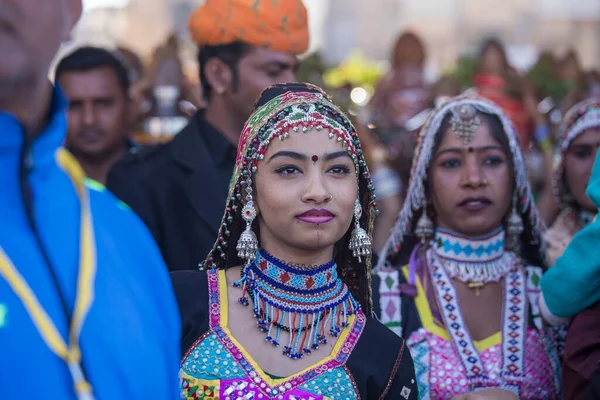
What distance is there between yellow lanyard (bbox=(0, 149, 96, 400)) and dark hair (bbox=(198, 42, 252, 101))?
2905 millimetres

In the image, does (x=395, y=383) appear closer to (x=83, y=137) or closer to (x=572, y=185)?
(x=572, y=185)

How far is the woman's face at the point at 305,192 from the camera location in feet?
8.39

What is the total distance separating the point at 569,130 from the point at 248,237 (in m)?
2.37

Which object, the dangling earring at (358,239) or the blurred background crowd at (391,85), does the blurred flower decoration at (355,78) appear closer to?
the blurred background crowd at (391,85)

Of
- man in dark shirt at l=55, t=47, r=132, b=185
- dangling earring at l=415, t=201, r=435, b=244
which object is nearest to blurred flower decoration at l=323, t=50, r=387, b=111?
man in dark shirt at l=55, t=47, r=132, b=185

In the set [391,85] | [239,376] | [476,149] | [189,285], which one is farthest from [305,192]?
[391,85]

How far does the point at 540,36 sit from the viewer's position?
24.5 metres

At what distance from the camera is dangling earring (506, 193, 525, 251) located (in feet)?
11.7

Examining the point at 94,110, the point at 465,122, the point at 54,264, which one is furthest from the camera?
the point at 94,110

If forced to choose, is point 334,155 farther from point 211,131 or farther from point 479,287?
point 211,131

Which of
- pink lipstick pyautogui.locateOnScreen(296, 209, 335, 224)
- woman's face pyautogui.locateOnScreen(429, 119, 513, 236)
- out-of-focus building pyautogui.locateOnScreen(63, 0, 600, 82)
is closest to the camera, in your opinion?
pink lipstick pyautogui.locateOnScreen(296, 209, 335, 224)

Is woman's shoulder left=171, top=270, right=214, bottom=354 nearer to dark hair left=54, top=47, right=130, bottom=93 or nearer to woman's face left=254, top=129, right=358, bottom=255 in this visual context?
woman's face left=254, top=129, right=358, bottom=255

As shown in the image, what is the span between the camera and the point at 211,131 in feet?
13.7

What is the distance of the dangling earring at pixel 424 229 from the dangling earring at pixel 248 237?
1145 millimetres
